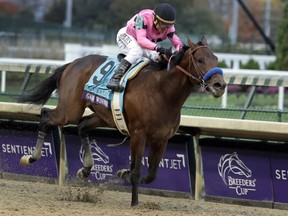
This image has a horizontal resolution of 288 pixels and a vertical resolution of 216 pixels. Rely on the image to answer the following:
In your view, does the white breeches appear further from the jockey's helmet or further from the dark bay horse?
the jockey's helmet

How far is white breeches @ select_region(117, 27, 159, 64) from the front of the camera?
796 centimetres

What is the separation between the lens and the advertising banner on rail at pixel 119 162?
28.6 ft

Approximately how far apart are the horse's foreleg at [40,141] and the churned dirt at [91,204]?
33 centimetres

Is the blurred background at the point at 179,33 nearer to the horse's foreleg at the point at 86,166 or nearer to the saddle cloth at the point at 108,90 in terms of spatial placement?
the saddle cloth at the point at 108,90

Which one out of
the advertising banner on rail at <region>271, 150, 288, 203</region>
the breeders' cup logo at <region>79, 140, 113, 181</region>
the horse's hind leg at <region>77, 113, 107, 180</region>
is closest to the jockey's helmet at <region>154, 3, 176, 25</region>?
the horse's hind leg at <region>77, 113, 107, 180</region>

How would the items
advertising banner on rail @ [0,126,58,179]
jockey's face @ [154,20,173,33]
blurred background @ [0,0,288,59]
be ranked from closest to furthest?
jockey's face @ [154,20,173,33] → advertising banner on rail @ [0,126,58,179] → blurred background @ [0,0,288,59]

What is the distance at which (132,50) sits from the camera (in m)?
7.98

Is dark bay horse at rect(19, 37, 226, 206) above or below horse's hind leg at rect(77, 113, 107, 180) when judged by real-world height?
above

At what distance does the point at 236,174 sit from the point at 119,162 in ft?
4.61

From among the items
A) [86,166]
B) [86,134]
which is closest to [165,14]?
[86,134]

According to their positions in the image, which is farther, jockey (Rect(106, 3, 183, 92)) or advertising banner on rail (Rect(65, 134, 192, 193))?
advertising banner on rail (Rect(65, 134, 192, 193))

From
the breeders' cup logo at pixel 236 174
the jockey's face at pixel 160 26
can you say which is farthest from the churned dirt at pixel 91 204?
the jockey's face at pixel 160 26

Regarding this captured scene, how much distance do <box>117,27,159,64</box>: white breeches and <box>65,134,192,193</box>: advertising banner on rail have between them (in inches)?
45.2

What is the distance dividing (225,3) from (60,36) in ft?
153
